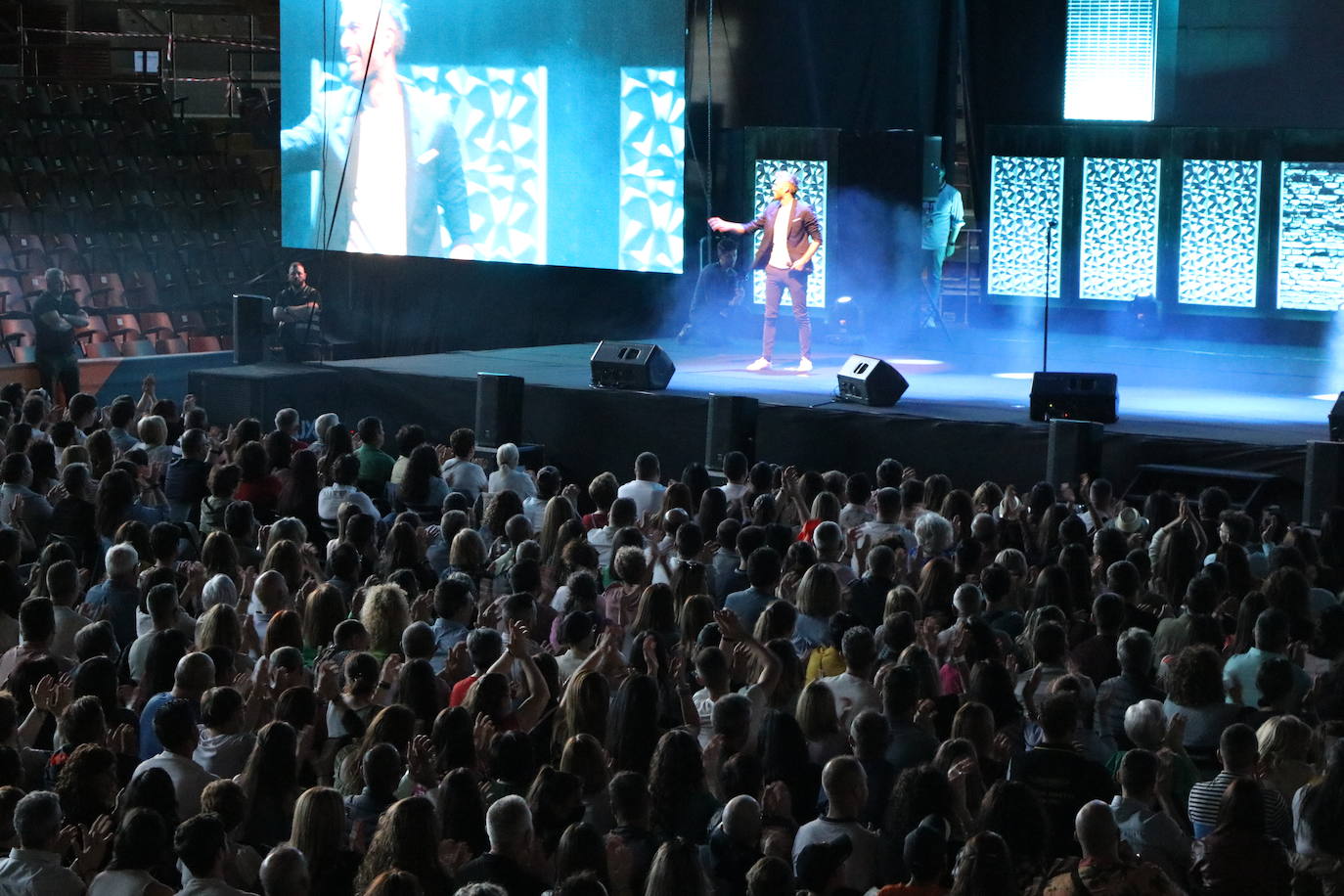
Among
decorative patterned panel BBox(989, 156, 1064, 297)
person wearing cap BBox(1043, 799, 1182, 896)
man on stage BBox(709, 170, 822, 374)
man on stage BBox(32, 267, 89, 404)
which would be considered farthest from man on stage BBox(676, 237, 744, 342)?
person wearing cap BBox(1043, 799, 1182, 896)

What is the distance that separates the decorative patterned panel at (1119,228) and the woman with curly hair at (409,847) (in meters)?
12.9

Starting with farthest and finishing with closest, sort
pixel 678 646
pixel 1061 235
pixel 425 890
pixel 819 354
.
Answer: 1. pixel 1061 235
2. pixel 819 354
3. pixel 678 646
4. pixel 425 890

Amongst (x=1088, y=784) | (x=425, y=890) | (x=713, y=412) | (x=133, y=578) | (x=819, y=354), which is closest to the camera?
(x=425, y=890)

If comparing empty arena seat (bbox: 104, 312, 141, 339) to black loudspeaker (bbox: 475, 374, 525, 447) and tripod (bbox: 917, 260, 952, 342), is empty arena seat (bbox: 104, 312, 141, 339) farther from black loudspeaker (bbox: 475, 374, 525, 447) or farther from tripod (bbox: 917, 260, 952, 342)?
tripod (bbox: 917, 260, 952, 342)

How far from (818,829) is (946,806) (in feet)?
1.04

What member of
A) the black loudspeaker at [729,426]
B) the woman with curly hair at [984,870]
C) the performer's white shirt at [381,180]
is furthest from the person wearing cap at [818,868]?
the performer's white shirt at [381,180]

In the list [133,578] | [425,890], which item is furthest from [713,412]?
[425,890]

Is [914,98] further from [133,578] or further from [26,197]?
[133,578]

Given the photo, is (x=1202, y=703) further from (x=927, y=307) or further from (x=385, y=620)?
(x=927, y=307)

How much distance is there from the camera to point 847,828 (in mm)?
4078

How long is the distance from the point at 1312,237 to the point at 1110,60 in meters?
2.36

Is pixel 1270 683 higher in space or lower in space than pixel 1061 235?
lower

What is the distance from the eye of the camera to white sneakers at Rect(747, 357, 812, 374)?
13305 mm

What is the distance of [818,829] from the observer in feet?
13.4
